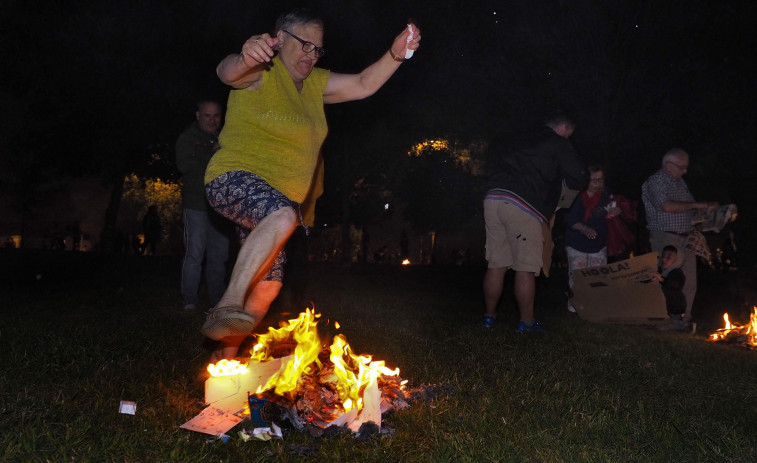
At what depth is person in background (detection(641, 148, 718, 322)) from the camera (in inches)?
309

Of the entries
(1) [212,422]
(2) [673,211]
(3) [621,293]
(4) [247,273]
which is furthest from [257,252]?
(2) [673,211]

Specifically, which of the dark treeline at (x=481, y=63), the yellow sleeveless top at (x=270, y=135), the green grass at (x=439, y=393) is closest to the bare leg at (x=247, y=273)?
the yellow sleeveless top at (x=270, y=135)

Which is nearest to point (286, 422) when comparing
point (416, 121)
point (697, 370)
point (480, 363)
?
point (480, 363)

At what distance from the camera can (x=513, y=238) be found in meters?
6.54

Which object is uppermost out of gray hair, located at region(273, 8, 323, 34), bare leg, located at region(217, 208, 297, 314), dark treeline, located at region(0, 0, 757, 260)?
dark treeline, located at region(0, 0, 757, 260)

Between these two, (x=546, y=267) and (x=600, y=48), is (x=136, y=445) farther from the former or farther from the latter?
(x=600, y=48)

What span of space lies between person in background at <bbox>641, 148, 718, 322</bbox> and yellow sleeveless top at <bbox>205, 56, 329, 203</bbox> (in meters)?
5.58

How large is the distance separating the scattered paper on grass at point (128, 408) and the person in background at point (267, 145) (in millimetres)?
492

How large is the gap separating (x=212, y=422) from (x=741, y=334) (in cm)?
558

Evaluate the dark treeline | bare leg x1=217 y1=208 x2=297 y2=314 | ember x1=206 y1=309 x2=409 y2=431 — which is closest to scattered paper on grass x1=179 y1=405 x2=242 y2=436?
ember x1=206 y1=309 x2=409 y2=431

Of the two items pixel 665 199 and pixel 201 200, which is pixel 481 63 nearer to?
pixel 665 199

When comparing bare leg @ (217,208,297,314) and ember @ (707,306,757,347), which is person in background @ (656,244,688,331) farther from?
bare leg @ (217,208,297,314)

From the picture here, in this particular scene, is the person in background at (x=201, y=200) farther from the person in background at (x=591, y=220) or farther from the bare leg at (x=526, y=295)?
the person in background at (x=591, y=220)

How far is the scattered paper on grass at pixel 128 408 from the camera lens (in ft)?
9.58
